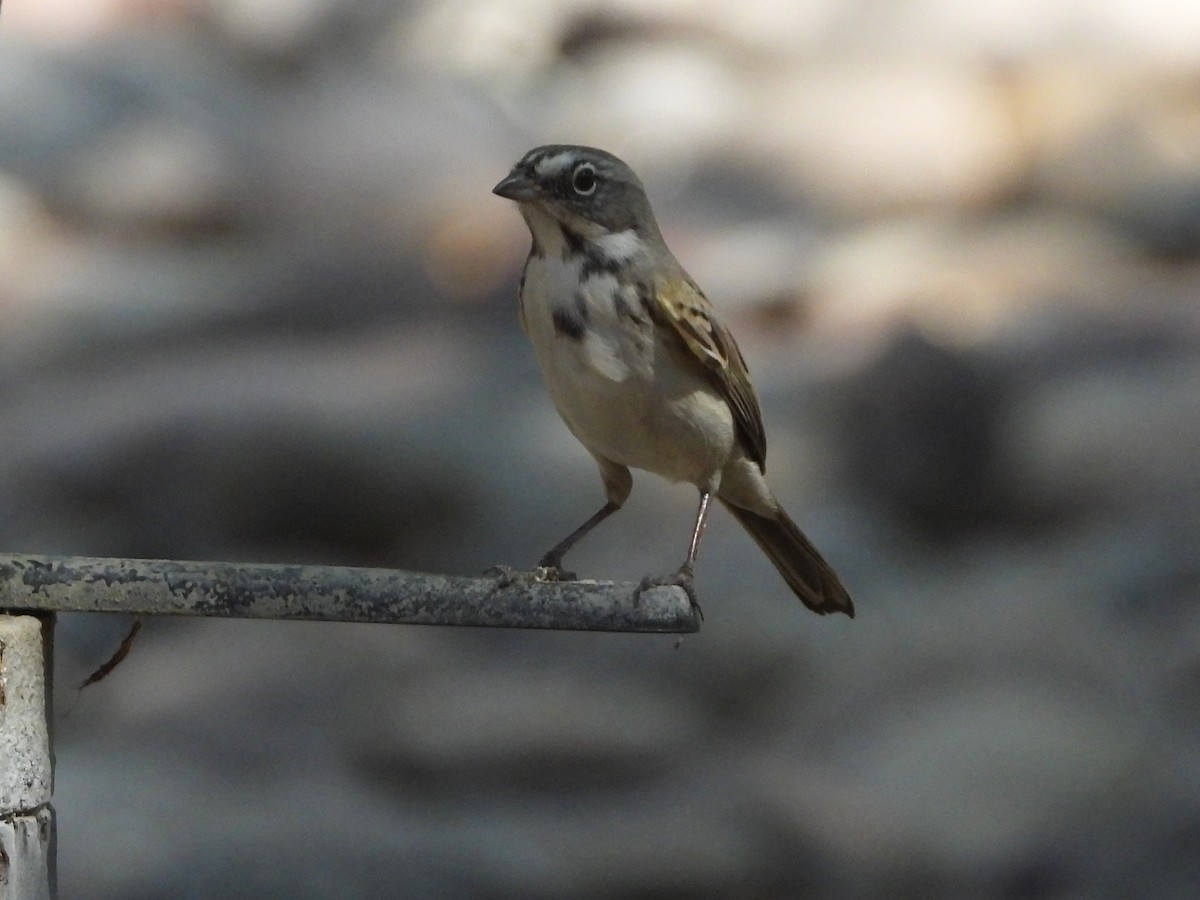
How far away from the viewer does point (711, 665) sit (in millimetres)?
4016

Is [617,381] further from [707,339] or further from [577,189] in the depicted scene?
[577,189]

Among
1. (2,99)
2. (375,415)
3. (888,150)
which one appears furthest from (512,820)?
(2,99)

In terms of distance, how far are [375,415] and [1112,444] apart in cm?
168

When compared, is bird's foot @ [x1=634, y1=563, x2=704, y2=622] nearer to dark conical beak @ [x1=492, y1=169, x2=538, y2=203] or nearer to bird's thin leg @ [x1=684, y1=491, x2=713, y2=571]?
bird's thin leg @ [x1=684, y1=491, x2=713, y2=571]

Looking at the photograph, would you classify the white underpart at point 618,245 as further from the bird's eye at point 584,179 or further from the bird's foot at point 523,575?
the bird's foot at point 523,575

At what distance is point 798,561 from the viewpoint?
3.42 metres

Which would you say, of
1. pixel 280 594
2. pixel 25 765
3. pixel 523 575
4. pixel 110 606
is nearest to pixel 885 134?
pixel 523 575

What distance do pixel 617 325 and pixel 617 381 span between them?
9cm

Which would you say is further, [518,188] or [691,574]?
[691,574]

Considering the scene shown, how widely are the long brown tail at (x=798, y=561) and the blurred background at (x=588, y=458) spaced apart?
2.02 ft

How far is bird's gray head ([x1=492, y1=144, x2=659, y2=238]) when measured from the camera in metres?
2.86

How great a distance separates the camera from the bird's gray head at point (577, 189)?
2855 millimetres

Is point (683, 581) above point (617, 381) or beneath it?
beneath

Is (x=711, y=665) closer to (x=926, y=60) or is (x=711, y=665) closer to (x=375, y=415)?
(x=375, y=415)
